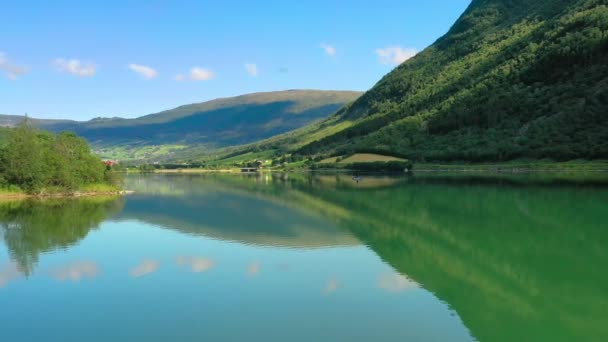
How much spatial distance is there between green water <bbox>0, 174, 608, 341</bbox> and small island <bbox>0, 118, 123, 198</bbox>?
1044 inches

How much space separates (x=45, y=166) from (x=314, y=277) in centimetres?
7065

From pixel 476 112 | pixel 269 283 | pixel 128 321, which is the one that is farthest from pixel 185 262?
pixel 476 112

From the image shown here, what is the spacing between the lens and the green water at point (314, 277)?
71.1ft

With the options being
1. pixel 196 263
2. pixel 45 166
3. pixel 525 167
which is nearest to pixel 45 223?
pixel 196 263

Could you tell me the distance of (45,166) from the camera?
86.7 meters

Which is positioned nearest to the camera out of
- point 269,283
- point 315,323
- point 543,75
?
point 315,323

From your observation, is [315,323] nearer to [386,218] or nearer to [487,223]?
[487,223]

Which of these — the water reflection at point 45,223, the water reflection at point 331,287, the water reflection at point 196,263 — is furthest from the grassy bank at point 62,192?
the water reflection at point 331,287

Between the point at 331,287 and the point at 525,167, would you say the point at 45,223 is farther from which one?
the point at 525,167

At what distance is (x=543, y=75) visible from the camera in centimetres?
19725

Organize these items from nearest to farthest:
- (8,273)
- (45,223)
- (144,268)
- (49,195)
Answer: (8,273), (144,268), (45,223), (49,195)

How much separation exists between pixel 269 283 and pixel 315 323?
25.8ft

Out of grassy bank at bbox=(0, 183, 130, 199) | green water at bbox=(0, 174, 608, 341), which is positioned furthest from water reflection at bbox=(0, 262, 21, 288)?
grassy bank at bbox=(0, 183, 130, 199)

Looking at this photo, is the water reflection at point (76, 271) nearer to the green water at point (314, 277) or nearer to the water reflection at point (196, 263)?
the green water at point (314, 277)
